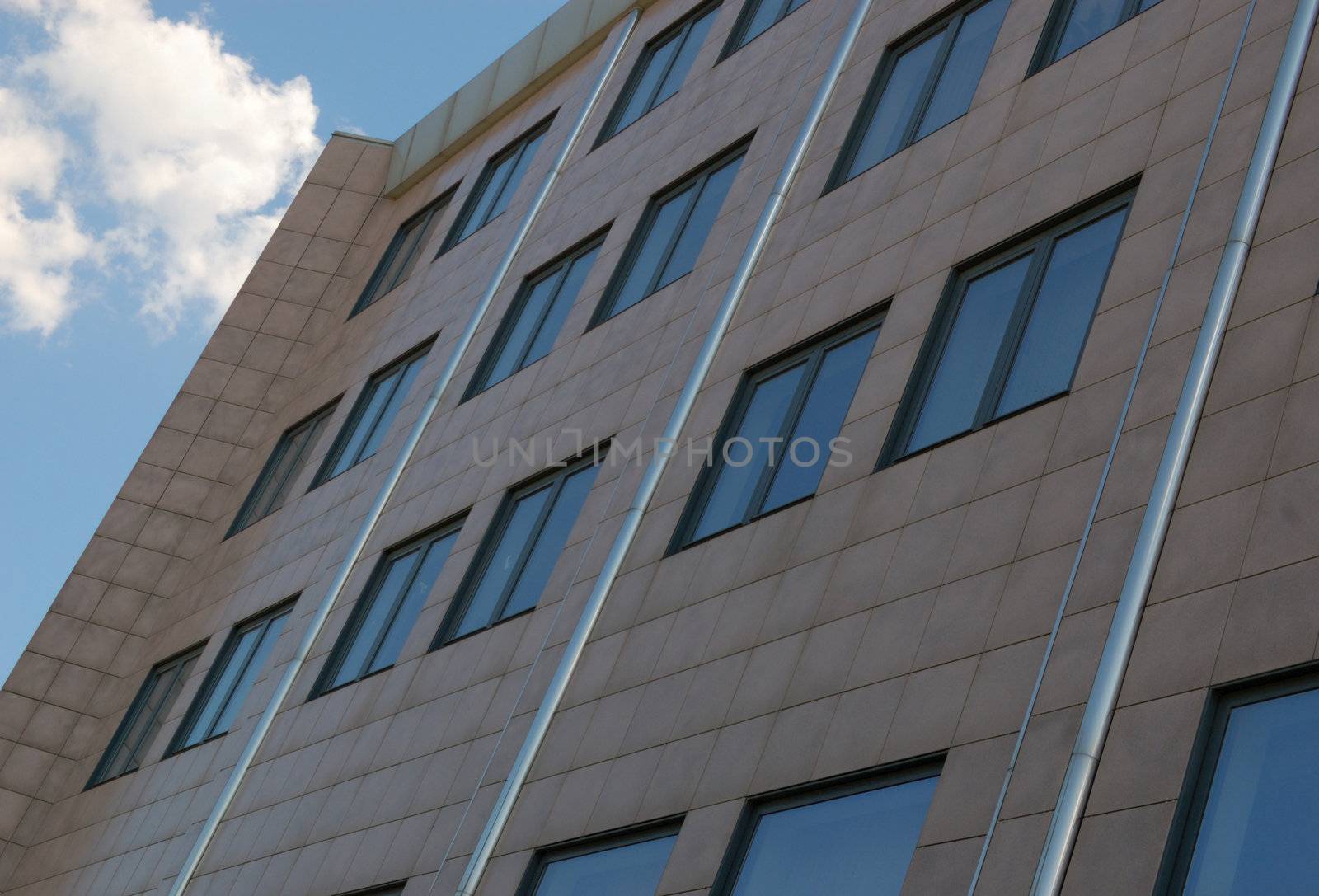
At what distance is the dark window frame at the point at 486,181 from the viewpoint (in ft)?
92.1

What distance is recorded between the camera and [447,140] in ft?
103

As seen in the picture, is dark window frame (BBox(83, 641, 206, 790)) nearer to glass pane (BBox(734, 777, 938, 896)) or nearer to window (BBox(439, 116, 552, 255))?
window (BBox(439, 116, 552, 255))

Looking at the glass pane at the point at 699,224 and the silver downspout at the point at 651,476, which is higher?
the glass pane at the point at 699,224

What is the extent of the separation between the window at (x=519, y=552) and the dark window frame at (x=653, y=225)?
266 centimetres

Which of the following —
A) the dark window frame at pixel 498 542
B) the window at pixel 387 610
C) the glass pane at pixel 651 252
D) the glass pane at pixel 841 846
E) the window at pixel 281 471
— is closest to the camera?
the glass pane at pixel 841 846

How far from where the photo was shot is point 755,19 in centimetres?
2308

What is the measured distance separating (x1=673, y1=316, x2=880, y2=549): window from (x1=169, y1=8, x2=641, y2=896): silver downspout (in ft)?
26.4

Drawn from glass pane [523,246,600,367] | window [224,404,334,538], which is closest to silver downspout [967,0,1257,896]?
glass pane [523,246,600,367]

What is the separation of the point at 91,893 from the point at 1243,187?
61.1 ft

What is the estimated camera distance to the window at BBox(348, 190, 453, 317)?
99.4 feet

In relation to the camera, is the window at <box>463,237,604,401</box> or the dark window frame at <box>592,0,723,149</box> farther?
the dark window frame at <box>592,0,723,149</box>

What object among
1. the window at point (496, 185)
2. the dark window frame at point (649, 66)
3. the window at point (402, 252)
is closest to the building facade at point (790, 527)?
the dark window frame at point (649, 66)

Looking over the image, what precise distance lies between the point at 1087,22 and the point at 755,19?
8304mm

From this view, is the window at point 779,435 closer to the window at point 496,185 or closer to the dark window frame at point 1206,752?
the dark window frame at point 1206,752
